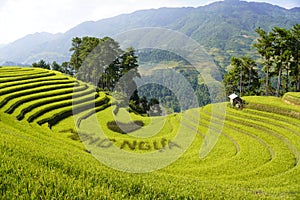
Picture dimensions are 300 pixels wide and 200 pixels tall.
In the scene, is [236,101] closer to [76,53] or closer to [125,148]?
[125,148]

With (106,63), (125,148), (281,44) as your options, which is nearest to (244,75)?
(281,44)

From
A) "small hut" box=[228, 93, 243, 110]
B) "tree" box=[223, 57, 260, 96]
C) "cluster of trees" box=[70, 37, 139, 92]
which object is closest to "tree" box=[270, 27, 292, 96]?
"tree" box=[223, 57, 260, 96]

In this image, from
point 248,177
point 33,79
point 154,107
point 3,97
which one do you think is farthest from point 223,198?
point 154,107

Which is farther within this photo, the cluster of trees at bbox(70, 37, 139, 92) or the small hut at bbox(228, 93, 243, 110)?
the cluster of trees at bbox(70, 37, 139, 92)

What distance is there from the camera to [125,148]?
20.4 metres

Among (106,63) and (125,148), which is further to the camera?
(106,63)

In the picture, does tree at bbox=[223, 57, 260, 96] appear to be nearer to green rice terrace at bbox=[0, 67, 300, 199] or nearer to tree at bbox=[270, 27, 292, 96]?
tree at bbox=[270, 27, 292, 96]

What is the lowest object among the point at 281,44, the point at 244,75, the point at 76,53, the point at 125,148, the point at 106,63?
the point at 125,148

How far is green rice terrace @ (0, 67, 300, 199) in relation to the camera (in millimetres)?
5992

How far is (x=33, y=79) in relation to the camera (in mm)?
35812

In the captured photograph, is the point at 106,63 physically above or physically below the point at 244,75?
above

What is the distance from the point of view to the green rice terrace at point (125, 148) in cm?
599

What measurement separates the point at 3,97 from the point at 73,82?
1407cm

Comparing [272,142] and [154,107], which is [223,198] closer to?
[272,142]
